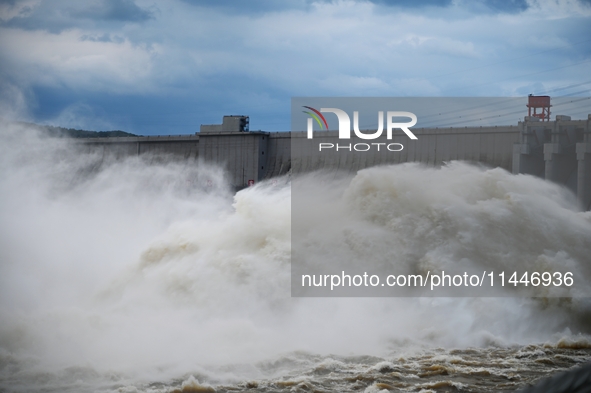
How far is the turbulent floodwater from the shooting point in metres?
13.9

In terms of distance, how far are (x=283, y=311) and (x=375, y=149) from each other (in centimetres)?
2241

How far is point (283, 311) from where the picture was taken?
17109 millimetres

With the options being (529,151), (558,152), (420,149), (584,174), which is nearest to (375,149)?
(420,149)

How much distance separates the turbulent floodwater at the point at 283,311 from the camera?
13852 mm

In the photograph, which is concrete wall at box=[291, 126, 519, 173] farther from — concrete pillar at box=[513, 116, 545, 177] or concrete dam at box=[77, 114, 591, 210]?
concrete pillar at box=[513, 116, 545, 177]

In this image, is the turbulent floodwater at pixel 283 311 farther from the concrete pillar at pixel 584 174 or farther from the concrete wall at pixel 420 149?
the concrete wall at pixel 420 149

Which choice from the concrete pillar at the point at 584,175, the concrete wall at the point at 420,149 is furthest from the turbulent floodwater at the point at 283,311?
the concrete wall at the point at 420,149

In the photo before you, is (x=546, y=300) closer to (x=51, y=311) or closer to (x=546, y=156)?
(x=51, y=311)

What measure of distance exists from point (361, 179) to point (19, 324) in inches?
408

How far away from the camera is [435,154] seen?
3716 centimetres

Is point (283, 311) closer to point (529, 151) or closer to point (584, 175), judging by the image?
point (584, 175)

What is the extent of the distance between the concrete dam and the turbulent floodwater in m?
9.07

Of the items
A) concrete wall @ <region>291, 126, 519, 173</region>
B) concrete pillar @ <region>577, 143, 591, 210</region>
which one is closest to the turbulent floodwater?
concrete pillar @ <region>577, 143, 591, 210</region>

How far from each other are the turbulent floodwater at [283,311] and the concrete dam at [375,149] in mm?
9066
